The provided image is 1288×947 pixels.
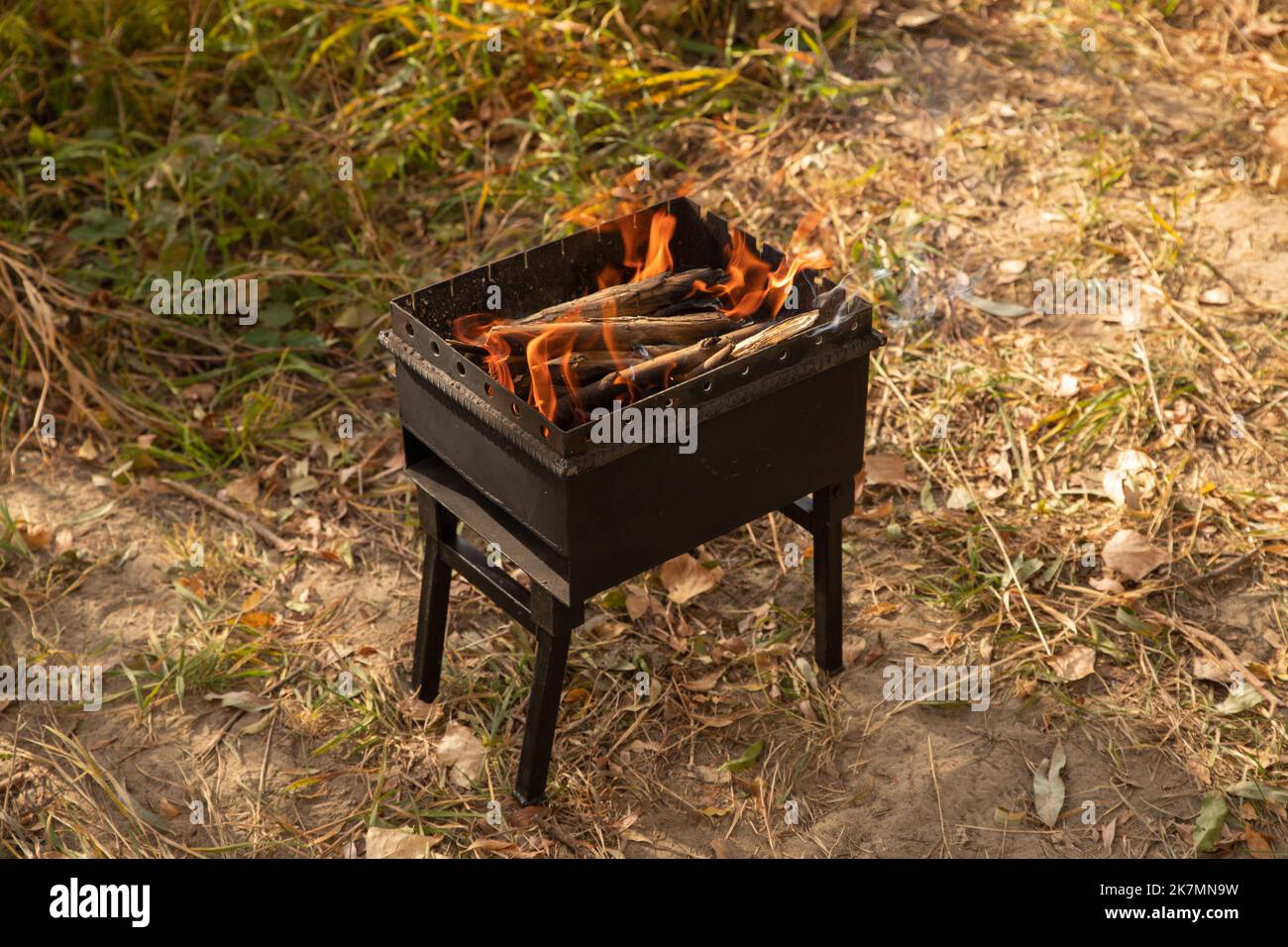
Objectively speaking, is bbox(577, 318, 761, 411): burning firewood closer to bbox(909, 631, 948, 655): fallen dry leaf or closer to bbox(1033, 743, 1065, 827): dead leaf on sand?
bbox(909, 631, 948, 655): fallen dry leaf

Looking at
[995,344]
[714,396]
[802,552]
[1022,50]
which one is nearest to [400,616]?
[802,552]

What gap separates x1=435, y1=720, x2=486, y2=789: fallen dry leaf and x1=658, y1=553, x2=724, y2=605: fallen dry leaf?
665 millimetres

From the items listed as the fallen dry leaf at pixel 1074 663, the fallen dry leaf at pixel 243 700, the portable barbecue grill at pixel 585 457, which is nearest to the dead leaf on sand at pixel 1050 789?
the fallen dry leaf at pixel 1074 663

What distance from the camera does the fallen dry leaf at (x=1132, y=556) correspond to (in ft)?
12.5

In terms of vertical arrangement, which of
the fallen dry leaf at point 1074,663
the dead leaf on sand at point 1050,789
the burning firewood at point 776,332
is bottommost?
the dead leaf on sand at point 1050,789

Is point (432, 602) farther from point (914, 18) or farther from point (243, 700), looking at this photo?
point (914, 18)

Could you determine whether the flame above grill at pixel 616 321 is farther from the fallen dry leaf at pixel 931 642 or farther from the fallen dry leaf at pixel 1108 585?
the fallen dry leaf at pixel 1108 585

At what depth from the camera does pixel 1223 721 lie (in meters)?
3.45

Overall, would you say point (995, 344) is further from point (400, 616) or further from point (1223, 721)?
point (400, 616)

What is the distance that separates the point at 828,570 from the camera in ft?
11.6

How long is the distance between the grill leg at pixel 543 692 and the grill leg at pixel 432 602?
0.31 m

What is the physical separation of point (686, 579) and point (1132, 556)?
1167mm

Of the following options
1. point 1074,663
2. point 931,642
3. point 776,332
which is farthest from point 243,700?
point 1074,663

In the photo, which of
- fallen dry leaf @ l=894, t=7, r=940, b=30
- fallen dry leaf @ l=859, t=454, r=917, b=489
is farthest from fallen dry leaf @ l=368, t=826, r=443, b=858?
fallen dry leaf @ l=894, t=7, r=940, b=30
